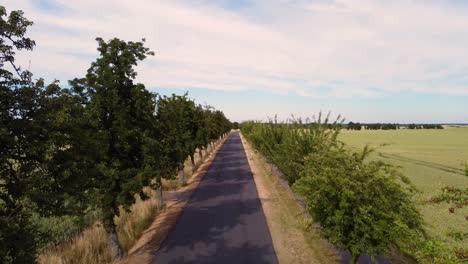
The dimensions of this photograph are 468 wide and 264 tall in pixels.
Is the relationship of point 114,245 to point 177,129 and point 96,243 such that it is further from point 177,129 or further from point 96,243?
point 177,129

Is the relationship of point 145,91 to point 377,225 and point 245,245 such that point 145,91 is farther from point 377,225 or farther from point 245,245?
point 377,225

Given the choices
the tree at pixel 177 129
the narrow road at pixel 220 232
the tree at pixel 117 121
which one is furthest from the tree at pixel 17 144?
the tree at pixel 177 129

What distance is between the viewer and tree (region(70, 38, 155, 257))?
1254 cm

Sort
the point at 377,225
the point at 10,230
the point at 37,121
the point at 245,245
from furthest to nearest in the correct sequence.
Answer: the point at 245,245
the point at 377,225
the point at 37,121
the point at 10,230

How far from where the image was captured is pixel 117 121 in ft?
41.7

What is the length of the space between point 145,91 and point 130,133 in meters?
1.90

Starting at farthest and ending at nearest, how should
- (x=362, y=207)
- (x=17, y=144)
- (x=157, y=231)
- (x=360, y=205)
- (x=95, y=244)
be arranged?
(x=157, y=231)
(x=95, y=244)
(x=360, y=205)
(x=362, y=207)
(x=17, y=144)

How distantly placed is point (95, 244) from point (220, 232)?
5.52 m

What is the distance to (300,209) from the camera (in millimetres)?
20359

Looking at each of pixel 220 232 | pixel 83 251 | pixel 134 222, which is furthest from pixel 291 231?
pixel 83 251

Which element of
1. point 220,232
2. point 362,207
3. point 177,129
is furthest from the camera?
point 177,129

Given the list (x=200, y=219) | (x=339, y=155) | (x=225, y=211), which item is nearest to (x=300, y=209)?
(x=225, y=211)

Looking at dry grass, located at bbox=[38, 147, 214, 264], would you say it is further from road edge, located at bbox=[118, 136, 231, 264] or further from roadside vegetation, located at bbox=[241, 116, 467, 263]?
roadside vegetation, located at bbox=[241, 116, 467, 263]

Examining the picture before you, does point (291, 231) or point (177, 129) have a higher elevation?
point (177, 129)
